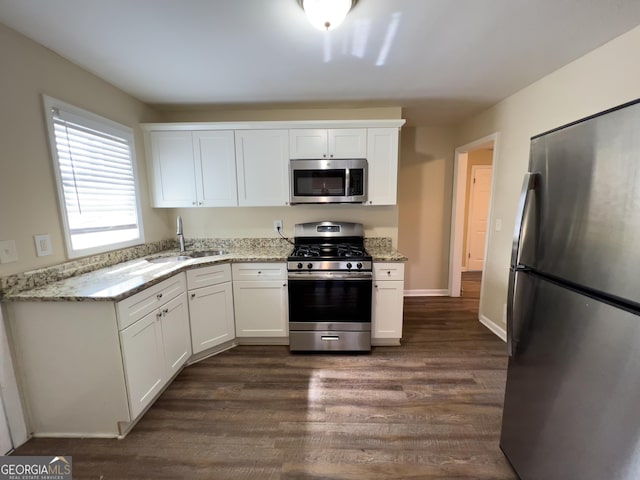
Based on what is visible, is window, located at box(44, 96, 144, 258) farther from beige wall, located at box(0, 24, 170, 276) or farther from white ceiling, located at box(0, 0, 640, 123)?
white ceiling, located at box(0, 0, 640, 123)

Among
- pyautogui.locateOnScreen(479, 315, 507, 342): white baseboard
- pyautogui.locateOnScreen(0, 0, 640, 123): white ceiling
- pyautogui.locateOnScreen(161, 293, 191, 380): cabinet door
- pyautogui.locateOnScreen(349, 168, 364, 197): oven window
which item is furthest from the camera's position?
pyautogui.locateOnScreen(479, 315, 507, 342): white baseboard

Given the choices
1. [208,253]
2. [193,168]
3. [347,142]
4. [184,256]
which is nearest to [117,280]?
[184,256]

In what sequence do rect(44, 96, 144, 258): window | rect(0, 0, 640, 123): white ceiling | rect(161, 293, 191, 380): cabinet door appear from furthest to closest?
rect(161, 293, 191, 380): cabinet door, rect(44, 96, 144, 258): window, rect(0, 0, 640, 123): white ceiling

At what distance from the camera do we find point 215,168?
2730 mm

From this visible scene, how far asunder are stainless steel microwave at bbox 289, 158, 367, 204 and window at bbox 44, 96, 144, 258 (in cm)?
159

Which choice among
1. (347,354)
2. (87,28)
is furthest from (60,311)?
(347,354)

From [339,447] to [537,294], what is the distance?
1.39 meters

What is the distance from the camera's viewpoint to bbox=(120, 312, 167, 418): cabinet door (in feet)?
5.27

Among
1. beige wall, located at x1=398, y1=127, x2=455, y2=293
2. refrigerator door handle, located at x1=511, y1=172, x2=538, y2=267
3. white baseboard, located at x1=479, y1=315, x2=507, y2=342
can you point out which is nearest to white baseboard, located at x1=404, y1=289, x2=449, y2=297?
beige wall, located at x1=398, y1=127, x2=455, y2=293

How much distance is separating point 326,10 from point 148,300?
2.07 metres

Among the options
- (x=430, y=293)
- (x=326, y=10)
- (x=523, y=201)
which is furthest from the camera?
(x=430, y=293)

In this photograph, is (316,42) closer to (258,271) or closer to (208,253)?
(258,271)

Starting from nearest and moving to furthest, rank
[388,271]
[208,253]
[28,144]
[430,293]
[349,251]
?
1. [28,144]
2. [388,271]
3. [349,251]
4. [208,253]
5. [430,293]

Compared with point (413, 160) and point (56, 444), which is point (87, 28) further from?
point (413, 160)
